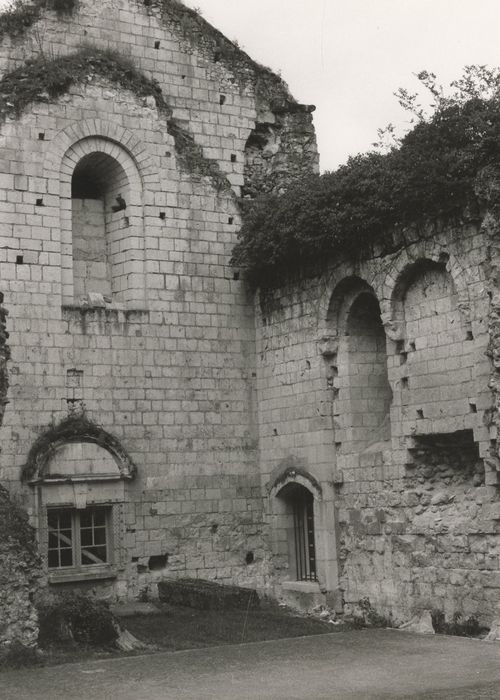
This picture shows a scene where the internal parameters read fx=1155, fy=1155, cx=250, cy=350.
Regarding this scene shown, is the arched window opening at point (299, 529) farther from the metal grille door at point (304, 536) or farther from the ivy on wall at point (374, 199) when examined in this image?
the ivy on wall at point (374, 199)

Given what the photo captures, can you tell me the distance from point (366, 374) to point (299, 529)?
9.75ft

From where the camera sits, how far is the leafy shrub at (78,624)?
1312 centimetres

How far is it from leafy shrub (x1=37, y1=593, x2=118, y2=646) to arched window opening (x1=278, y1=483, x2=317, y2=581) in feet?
19.9

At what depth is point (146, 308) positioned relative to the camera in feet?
61.6

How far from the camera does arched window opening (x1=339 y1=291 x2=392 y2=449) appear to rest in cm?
1788

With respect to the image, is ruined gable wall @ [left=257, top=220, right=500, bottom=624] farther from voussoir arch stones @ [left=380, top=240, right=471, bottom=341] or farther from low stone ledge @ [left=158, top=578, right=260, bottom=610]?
low stone ledge @ [left=158, top=578, right=260, bottom=610]

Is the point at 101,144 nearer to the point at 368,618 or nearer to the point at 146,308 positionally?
the point at 146,308

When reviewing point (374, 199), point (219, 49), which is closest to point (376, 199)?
point (374, 199)

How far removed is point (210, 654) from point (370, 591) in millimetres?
4569

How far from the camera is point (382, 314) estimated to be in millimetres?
17016

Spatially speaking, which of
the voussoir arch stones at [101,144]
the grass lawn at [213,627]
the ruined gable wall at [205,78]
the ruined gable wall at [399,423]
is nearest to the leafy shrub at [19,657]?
the grass lawn at [213,627]

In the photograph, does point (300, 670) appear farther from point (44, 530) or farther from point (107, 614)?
point (44, 530)

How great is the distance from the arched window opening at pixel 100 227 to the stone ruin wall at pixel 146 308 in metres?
0.10

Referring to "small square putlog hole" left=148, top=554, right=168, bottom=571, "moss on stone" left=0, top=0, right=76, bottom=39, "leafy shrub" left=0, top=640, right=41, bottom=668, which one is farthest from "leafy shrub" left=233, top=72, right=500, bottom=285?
"leafy shrub" left=0, top=640, right=41, bottom=668
